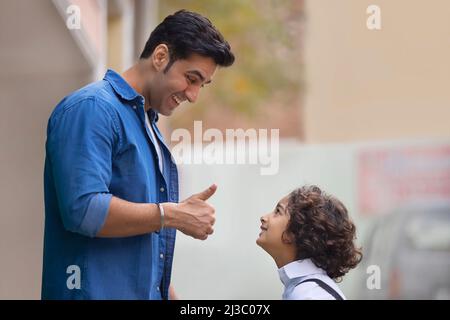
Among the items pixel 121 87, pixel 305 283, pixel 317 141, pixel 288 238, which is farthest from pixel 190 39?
pixel 317 141

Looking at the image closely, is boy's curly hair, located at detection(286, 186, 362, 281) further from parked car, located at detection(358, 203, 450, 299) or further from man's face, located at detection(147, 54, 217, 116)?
parked car, located at detection(358, 203, 450, 299)

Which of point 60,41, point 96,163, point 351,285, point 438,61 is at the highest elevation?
point 438,61

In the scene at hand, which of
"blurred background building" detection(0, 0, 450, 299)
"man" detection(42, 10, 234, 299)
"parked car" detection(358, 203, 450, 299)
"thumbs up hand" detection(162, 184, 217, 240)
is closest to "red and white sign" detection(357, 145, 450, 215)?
"blurred background building" detection(0, 0, 450, 299)

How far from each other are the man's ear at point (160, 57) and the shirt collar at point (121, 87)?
0.12m

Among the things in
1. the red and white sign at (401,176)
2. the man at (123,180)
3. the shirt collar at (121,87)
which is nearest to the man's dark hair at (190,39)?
the man at (123,180)

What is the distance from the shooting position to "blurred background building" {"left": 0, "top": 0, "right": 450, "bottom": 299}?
15.0 feet

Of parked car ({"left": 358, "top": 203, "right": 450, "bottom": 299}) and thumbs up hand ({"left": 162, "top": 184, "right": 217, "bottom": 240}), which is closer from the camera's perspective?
thumbs up hand ({"left": 162, "top": 184, "right": 217, "bottom": 240})

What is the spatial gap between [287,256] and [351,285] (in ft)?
16.2

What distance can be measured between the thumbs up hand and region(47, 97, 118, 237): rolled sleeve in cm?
18

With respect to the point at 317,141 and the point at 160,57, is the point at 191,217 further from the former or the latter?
the point at 317,141

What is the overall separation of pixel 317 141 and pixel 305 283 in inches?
334

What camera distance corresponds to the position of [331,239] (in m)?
2.96
